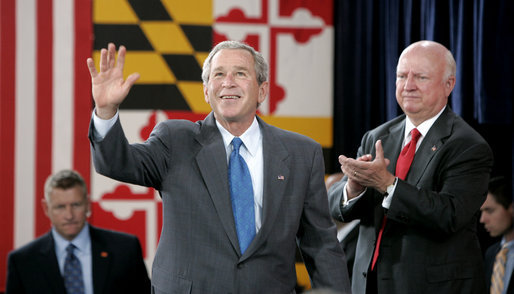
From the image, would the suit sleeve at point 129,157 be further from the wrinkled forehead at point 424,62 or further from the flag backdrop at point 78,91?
the flag backdrop at point 78,91

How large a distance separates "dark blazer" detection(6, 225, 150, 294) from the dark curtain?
1590mm

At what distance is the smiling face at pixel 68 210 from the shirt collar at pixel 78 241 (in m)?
0.02

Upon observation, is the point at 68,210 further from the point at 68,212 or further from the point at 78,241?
the point at 78,241

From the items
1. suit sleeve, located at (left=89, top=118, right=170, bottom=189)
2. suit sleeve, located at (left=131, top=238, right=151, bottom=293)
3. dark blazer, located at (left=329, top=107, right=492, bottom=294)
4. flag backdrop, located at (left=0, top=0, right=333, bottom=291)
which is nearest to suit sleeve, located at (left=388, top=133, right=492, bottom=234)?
dark blazer, located at (left=329, top=107, right=492, bottom=294)

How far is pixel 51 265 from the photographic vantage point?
323 cm

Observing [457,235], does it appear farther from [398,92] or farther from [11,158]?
[11,158]

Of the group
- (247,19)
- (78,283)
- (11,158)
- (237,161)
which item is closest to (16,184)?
(11,158)

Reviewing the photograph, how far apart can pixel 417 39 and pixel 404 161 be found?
4.57ft

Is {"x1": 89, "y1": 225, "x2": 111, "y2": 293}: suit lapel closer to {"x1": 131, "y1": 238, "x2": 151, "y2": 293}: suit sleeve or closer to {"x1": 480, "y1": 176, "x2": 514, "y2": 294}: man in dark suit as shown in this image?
{"x1": 131, "y1": 238, "x2": 151, "y2": 293}: suit sleeve

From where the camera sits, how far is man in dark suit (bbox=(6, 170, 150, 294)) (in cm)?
321

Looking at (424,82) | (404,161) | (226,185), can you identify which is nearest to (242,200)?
(226,185)

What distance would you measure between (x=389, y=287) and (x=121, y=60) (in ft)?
3.85

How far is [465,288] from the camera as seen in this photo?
2121 mm

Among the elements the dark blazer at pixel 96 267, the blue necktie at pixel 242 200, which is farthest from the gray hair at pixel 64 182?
the blue necktie at pixel 242 200
